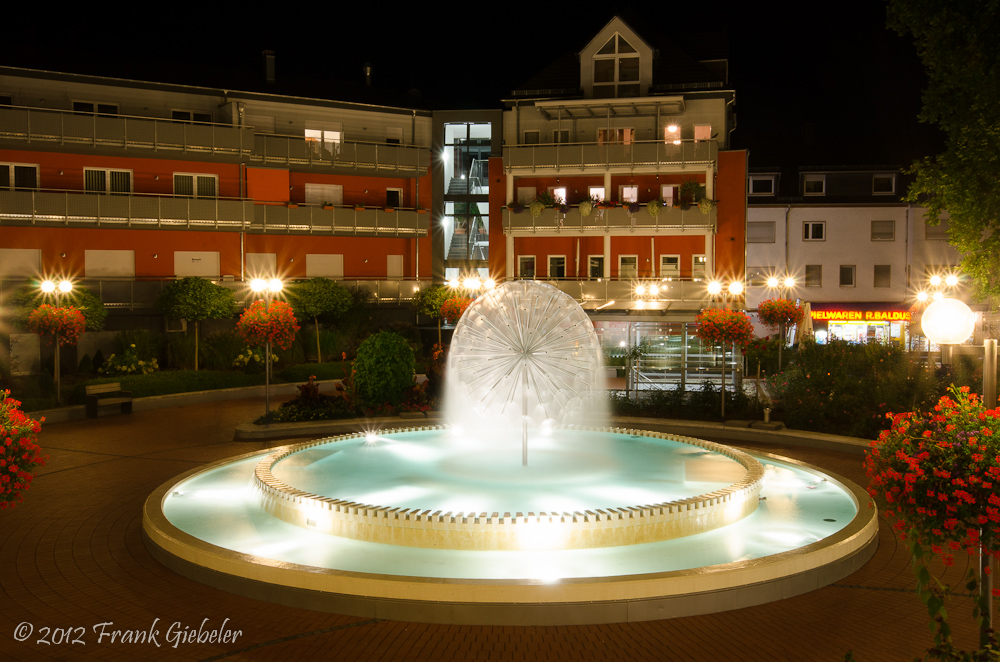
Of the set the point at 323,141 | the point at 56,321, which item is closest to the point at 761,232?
the point at 323,141

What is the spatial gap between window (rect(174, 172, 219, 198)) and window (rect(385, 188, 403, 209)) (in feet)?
29.6

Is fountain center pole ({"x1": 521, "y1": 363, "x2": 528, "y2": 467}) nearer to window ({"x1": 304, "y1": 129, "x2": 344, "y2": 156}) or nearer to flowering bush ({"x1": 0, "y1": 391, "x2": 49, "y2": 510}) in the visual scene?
flowering bush ({"x1": 0, "y1": 391, "x2": 49, "y2": 510})

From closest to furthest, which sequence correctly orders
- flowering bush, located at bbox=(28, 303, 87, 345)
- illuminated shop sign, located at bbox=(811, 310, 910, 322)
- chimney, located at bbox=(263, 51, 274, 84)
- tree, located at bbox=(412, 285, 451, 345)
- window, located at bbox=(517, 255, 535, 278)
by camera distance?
1. flowering bush, located at bbox=(28, 303, 87, 345)
2. tree, located at bbox=(412, 285, 451, 345)
3. window, located at bbox=(517, 255, 535, 278)
4. chimney, located at bbox=(263, 51, 274, 84)
5. illuminated shop sign, located at bbox=(811, 310, 910, 322)

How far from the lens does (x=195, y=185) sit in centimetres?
3691

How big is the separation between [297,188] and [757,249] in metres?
28.3

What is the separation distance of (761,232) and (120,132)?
36468mm

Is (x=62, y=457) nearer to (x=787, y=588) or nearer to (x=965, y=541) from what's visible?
(x=787, y=588)

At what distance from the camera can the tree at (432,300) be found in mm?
34938

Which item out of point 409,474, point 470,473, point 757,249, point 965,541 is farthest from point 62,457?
point 757,249

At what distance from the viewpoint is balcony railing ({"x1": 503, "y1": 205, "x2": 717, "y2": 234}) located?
3741 cm

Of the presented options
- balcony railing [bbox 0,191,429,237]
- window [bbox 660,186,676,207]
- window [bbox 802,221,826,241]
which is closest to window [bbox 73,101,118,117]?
balcony railing [bbox 0,191,429,237]

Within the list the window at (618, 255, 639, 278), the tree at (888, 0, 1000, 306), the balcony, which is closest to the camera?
the tree at (888, 0, 1000, 306)

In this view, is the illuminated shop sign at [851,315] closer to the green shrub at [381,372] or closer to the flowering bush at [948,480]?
the green shrub at [381,372]

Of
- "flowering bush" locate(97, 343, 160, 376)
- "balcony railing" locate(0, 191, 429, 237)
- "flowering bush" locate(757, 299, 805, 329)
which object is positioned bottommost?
"flowering bush" locate(97, 343, 160, 376)
